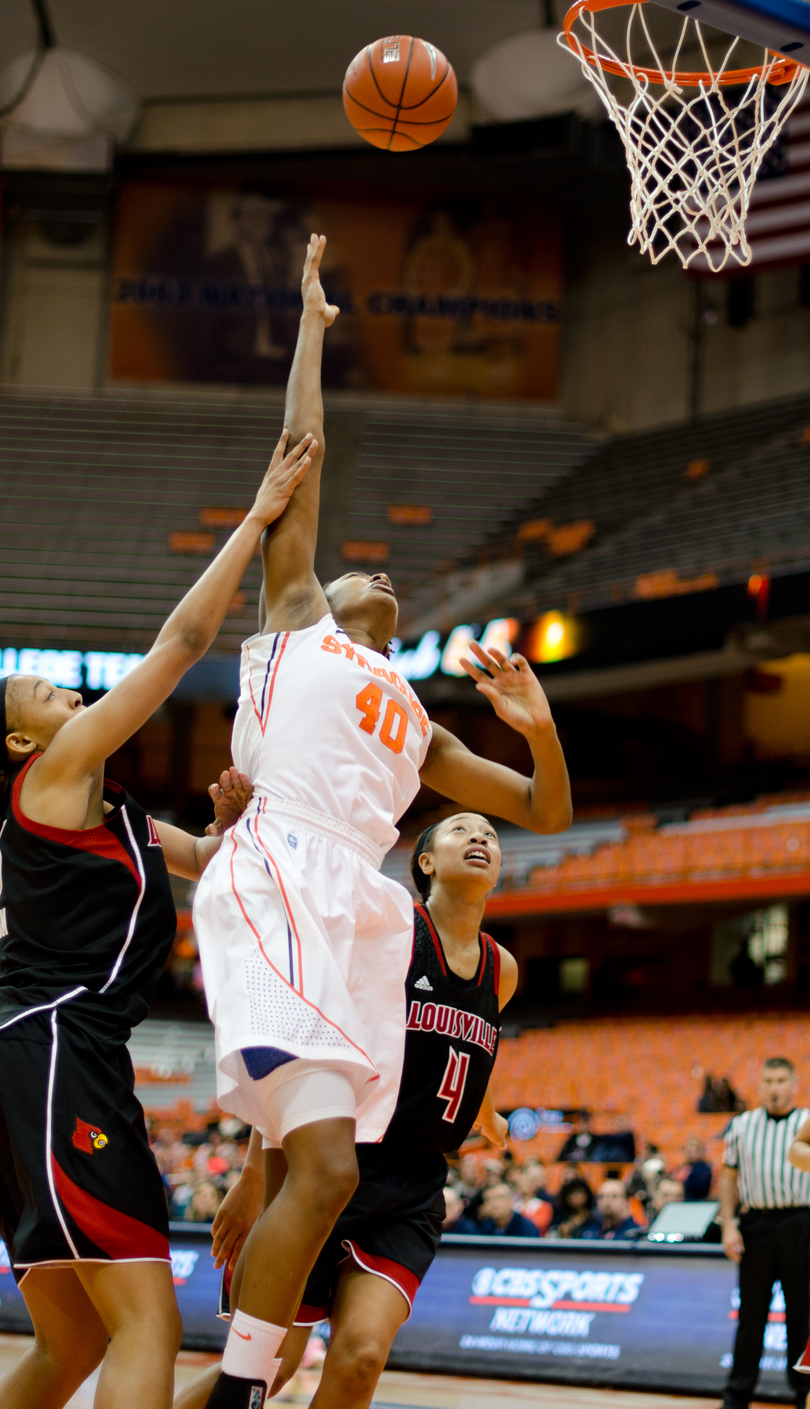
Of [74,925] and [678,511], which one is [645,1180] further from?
[678,511]

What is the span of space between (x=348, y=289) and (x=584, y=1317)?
2077 centimetres

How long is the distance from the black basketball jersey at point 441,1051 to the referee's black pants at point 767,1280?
12.5 ft

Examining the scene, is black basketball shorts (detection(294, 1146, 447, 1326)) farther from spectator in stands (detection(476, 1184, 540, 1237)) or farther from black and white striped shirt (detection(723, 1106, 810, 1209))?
spectator in stands (detection(476, 1184, 540, 1237))

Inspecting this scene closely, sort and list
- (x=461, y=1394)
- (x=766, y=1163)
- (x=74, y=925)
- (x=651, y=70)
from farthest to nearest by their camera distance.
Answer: (x=766, y=1163), (x=461, y=1394), (x=651, y=70), (x=74, y=925)

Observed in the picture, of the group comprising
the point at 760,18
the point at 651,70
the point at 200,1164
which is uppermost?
the point at 651,70

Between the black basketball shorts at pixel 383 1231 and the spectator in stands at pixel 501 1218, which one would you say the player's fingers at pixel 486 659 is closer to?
the black basketball shorts at pixel 383 1231

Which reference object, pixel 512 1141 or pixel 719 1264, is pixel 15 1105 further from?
pixel 512 1141

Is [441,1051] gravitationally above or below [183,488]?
below

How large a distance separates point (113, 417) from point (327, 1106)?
23218mm

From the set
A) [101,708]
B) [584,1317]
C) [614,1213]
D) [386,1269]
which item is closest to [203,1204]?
[614,1213]

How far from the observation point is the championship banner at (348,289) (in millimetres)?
25766

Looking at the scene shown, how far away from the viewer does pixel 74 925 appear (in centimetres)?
344

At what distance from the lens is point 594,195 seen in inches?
944

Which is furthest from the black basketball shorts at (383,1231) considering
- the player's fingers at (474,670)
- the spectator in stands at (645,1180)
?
the spectator in stands at (645,1180)
